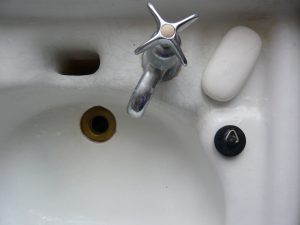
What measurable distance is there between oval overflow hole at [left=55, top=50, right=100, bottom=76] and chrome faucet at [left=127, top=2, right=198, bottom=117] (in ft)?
0.32

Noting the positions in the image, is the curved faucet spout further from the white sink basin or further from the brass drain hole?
the brass drain hole

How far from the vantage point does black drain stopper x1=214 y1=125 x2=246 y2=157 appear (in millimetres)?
554

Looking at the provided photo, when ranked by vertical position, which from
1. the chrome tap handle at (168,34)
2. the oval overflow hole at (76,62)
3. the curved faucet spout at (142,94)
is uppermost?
the oval overflow hole at (76,62)

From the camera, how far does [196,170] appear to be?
636 mm

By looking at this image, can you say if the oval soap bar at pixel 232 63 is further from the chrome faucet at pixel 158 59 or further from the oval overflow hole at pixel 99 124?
the oval overflow hole at pixel 99 124

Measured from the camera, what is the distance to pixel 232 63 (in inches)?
21.4

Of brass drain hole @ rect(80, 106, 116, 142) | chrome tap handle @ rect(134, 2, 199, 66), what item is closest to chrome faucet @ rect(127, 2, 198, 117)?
chrome tap handle @ rect(134, 2, 199, 66)

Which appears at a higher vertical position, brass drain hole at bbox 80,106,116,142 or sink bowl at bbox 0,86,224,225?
brass drain hole at bbox 80,106,116,142

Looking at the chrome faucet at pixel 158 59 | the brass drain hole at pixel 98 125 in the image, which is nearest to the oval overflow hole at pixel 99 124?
the brass drain hole at pixel 98 125

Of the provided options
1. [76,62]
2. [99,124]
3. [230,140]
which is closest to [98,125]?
[99,124]

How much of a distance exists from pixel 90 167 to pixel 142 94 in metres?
0.21

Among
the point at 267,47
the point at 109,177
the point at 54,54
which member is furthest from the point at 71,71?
the point at 267,47

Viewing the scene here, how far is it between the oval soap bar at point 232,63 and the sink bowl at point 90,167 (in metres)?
0.10

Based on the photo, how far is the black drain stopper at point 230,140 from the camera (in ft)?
1.82
